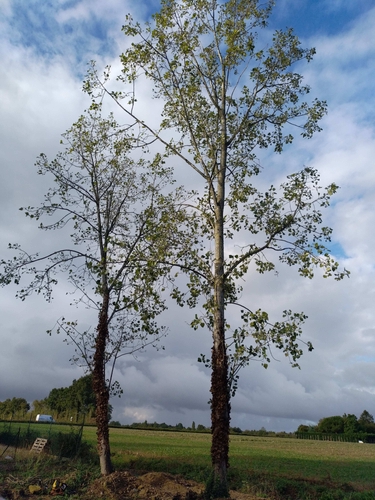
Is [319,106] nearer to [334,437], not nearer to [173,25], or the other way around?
[173,25]

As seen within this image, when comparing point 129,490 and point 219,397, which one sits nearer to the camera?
point 219,397

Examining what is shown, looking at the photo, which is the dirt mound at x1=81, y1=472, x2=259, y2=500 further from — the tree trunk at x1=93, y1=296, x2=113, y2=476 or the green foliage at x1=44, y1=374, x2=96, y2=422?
the green foliage at x1=44, y1=374, x2=96, y2=422

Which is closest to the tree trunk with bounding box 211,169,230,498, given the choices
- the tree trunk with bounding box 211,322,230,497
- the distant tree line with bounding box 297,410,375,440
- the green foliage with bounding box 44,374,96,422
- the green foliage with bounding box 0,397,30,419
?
the tree trunk with bounding box 211,322,230,497

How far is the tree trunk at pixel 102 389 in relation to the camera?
17594 mm

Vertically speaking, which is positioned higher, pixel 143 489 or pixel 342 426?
pixel 342 426

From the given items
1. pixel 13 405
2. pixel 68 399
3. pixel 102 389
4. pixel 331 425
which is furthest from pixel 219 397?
pixel 331 425

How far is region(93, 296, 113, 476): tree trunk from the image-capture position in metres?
17.6

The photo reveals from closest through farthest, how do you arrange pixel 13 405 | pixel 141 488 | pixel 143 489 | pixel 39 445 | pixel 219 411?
pixel 219 411, pixel 143 489, pixel 141 488, pixel 39 445, pixel 13 405

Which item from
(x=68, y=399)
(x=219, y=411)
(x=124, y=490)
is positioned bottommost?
(x=124, y=490)

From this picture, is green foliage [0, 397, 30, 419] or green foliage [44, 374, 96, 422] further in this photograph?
green foliage [0, 397, 30, 419]

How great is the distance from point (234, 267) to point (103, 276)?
6.17 metres

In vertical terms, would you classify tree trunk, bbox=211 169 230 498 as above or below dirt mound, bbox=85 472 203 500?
above

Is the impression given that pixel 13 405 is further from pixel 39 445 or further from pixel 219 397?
pixel 219 397

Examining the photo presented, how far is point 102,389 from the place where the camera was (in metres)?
18.4
